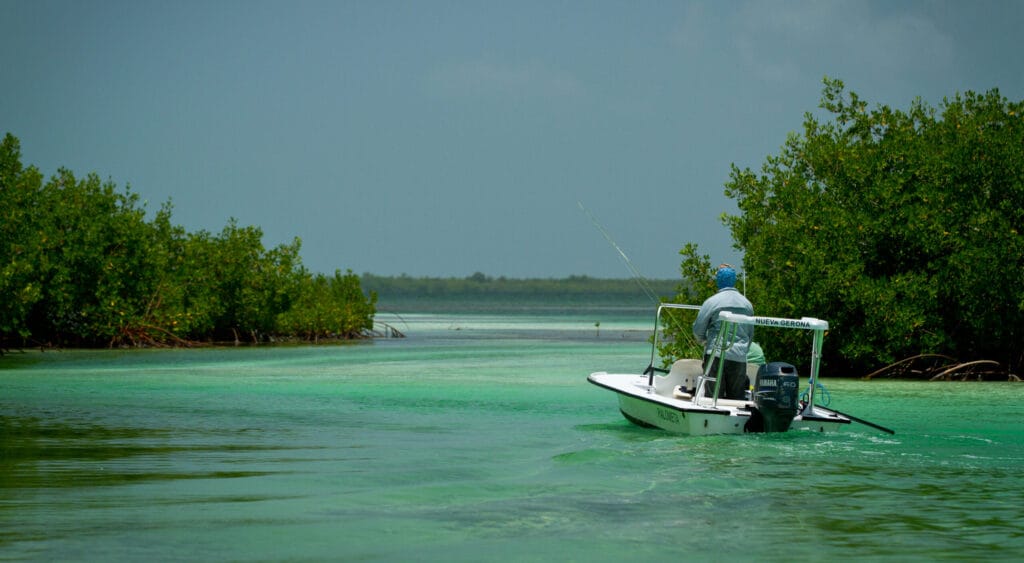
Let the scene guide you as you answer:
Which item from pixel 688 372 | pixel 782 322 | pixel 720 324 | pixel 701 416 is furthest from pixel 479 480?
pixel 688 372

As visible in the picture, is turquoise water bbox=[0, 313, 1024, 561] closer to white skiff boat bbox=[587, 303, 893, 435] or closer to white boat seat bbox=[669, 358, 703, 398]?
white skiff boat bbox=[587, 303, 893, 435]

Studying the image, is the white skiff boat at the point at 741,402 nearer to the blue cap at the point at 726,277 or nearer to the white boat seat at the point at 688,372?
the white boat seat at the point at 688,372

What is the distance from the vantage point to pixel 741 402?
12367mm

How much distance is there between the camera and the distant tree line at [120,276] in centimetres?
2831

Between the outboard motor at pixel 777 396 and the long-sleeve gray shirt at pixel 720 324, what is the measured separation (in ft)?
1.98

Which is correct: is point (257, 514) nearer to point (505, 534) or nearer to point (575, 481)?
point (505, 534)

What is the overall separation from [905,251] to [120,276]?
813 inches

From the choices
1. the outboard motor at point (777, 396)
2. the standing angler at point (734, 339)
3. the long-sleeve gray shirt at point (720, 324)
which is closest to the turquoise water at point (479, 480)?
the outboard motor at point (777, 396)

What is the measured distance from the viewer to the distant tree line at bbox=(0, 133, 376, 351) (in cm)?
2831

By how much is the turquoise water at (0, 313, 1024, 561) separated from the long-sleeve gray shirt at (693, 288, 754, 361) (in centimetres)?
96

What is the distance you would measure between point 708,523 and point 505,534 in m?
1.52

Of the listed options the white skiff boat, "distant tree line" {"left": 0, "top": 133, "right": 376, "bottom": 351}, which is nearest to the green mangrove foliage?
the white skiff boat

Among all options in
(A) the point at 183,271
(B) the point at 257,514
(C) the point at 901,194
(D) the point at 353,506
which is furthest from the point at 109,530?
(A) the point at 183,271

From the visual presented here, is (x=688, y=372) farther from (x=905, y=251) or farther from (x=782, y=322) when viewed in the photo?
(x=905, y=251)
